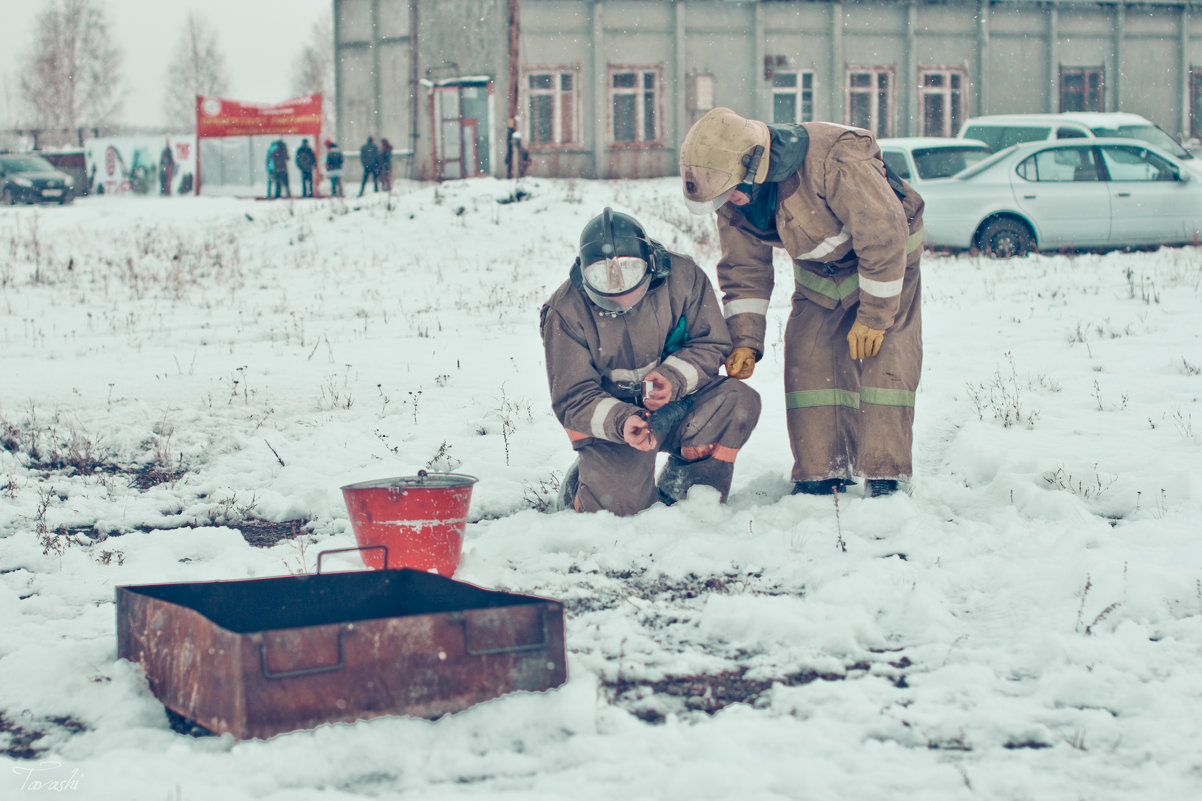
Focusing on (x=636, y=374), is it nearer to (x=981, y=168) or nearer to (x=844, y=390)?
(x=844, y=390)

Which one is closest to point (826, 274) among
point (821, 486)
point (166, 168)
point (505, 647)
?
point (821, 486)

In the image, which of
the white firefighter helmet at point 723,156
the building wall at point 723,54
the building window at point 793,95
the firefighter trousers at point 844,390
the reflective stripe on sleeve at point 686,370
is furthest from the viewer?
the building window at point 793,95

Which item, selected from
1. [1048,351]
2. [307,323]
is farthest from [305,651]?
[307,323]

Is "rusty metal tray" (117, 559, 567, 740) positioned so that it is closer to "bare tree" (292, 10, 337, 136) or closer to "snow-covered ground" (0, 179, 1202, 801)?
"snow-covered ground" (0, 179, 1202, 801)

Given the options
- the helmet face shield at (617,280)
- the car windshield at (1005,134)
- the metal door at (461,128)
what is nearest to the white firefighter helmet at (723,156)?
the helmet face shield at (617,280)

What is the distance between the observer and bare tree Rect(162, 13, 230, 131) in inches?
2717

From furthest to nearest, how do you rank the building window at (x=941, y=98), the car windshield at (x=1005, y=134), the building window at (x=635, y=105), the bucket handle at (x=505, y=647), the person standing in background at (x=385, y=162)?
the building window at (x=941, y=98) < the building window at (x=635, y=105) < the person standing in background at (x=385, y=162) < the car windshield at (x=1005, y=134) < the bucket handle at (x=505, y=647)

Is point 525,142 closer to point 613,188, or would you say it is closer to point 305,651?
point 613,188

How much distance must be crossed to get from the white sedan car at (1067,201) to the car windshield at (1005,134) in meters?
4.28

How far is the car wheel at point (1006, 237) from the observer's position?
1246 cm

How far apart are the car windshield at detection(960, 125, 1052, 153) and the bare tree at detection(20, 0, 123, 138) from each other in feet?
164

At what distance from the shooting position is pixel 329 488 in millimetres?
5035

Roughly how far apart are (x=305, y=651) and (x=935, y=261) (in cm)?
1101

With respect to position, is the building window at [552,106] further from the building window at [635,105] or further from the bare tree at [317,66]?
the bare tree at [317,66]
